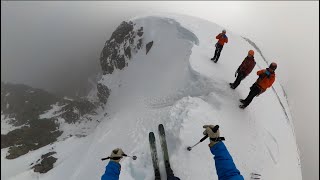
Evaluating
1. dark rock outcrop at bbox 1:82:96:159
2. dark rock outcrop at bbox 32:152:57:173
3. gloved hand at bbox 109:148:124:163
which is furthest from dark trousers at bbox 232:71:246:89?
dark rock outcrop at bbox 1:82:96:159

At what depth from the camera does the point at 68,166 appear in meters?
20.4

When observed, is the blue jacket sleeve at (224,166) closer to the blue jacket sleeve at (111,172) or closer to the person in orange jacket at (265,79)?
the blue jacket sleeve at (111,172)

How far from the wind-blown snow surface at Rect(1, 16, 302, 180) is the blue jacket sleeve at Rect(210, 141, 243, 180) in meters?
5.86

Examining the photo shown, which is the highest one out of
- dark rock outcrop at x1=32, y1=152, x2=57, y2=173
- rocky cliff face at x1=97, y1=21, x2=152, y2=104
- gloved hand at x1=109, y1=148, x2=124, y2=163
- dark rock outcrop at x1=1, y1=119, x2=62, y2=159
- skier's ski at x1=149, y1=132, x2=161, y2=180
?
rocky cliff face at x1=97, y1=21, x2=152, y2=104

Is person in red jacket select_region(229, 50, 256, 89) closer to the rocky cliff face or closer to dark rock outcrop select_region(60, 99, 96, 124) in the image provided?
the rocky cliff face

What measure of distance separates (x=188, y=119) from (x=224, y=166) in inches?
318

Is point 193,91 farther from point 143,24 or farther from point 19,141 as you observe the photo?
point 19,141

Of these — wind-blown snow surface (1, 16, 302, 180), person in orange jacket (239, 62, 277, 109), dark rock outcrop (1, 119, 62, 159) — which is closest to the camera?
wind-blown snow surface (1, 16, 302, 180)

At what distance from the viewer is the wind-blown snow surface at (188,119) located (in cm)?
1326

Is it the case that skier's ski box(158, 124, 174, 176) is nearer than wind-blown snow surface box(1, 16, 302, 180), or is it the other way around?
skier's ski box(158, 124, 174, 176)

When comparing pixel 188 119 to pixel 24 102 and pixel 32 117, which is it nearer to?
pixel 32 117

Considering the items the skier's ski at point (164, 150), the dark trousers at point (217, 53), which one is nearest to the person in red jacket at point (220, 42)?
the dark trousers at point (217, 53)

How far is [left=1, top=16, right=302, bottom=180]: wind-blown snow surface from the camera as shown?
13258 millimetres

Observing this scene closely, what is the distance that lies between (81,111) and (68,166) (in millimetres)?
17499
